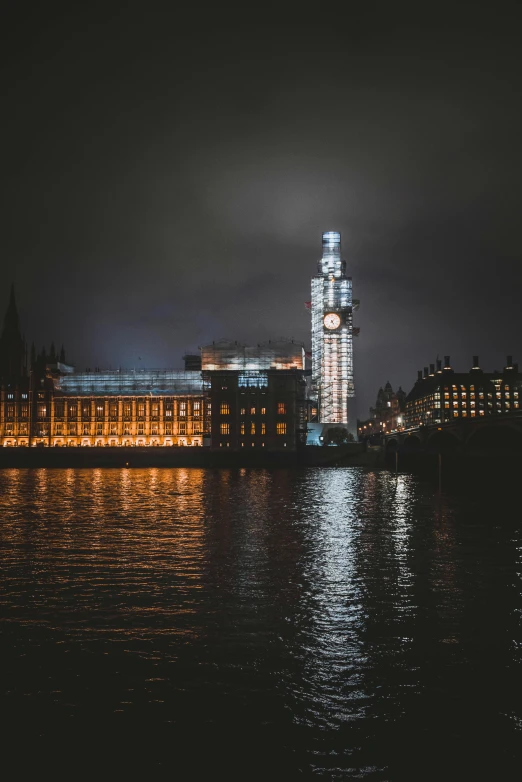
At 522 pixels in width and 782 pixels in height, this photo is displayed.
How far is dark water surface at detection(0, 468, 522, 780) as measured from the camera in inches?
394

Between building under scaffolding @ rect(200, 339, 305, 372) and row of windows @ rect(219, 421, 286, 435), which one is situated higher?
building under scaffolding @ rect(200, 339, 305, 372)

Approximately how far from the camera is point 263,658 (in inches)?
548

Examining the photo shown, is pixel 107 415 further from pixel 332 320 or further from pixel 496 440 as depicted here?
pixel 496 440

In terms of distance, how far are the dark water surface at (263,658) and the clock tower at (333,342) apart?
128 m

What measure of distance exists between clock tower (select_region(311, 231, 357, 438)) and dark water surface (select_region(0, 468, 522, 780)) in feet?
420

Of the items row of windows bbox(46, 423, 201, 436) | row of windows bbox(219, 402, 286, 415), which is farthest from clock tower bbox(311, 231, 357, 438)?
row of windows bbox(46, 423, 201, 436)

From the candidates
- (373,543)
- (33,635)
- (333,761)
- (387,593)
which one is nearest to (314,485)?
(373,543)

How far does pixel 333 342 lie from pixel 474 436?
76262 mm

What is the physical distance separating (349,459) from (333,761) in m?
121

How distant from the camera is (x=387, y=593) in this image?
20109 millimetres

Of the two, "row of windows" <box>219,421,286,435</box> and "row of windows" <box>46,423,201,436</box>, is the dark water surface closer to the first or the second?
"row of windows" <box>219,421,286,435</box>

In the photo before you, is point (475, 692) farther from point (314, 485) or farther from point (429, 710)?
point (314, 485)

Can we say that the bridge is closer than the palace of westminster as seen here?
Yes

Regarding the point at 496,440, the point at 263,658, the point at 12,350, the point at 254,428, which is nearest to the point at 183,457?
the point at 254,428
